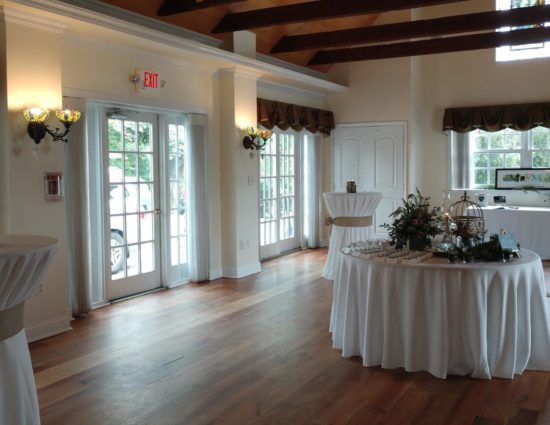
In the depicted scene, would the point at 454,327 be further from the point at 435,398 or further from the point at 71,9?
the point at 71,9

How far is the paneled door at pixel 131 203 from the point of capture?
586 centimetres

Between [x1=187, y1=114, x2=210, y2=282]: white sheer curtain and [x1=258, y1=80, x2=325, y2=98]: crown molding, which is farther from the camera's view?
[x1=258, y1=80, x2=325, y2=98]: crown molding

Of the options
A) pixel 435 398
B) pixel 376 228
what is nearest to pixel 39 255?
pixel 435 398

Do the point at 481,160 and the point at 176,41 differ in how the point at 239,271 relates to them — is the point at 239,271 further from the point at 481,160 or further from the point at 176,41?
the point at 481,160

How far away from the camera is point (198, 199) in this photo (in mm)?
6828

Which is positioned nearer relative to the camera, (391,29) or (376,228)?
(391,29)

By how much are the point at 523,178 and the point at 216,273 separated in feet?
17.0

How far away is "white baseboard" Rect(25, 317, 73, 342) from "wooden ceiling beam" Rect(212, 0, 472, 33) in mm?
3843

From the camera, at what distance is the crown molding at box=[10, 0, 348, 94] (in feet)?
14.9

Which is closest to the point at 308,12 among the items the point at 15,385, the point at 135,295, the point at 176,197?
the point at 176,197

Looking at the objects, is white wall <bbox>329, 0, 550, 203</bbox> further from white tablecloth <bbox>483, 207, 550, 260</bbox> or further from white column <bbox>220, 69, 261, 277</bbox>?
white column <bbox>220, 69, 261, 277</bbox>

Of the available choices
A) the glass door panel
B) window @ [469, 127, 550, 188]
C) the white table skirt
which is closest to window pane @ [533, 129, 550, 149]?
window @ [469, 127, 550, 188]

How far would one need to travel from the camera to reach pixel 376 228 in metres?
9.62

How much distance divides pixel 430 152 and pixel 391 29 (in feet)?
9.22
